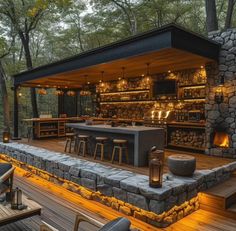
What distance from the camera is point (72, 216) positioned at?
13.7 ft

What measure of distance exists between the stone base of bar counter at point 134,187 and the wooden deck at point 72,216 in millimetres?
147

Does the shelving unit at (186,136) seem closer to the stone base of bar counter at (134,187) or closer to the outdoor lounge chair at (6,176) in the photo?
the stone base of bar counter at (134,187)

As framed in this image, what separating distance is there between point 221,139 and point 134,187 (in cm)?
407

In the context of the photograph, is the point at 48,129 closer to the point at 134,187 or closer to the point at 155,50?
the point at 155,50

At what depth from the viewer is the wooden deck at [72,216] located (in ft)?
12.5

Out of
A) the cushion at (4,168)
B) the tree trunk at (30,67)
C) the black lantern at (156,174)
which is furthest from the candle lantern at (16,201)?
the tree trunk at (30,67)

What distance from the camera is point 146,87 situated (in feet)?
33.9

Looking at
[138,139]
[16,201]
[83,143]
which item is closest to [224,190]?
[138,139]

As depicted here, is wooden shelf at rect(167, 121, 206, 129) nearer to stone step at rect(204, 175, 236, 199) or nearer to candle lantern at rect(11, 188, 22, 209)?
stone step at rect(204, 175, 236, 199)

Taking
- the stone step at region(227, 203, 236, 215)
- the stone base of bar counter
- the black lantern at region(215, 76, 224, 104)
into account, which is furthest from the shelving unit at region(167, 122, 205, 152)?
the stone step at region(227, 203, 236, 215)

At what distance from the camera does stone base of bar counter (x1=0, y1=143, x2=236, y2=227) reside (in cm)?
395

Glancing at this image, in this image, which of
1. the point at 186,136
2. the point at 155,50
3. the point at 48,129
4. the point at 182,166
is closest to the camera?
the point at 182,166

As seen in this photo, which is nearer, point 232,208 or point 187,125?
point 232,208

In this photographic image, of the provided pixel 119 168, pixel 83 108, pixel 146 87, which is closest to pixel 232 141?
pixel 119 168
